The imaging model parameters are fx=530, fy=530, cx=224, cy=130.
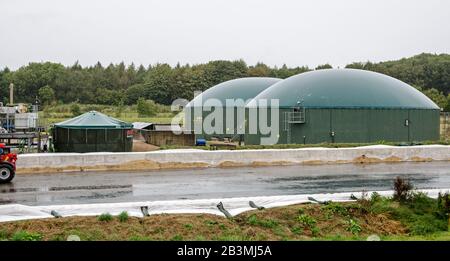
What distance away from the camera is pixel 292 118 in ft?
118

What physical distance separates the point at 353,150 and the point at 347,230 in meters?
14.2

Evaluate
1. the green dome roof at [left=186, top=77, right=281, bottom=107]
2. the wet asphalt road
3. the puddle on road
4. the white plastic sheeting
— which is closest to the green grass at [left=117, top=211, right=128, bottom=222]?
the white plastic sheeting

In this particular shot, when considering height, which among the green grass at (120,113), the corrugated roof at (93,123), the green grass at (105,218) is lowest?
the green grass at (105,218)

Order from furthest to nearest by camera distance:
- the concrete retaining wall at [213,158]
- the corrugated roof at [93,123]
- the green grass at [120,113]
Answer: the green grass at [120,113] → the corrugated roof at [93,123] → the concrete retaining wall at [213,158]

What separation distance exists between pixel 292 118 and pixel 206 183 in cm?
1832

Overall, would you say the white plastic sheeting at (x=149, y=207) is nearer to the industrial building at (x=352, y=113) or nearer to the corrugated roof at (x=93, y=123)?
the corrugated roof at (x=93, y=123)

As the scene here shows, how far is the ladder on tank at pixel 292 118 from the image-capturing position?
35.5 m

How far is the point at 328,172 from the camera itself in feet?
71.3

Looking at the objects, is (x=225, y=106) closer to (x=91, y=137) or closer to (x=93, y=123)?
(x=93, y=123)

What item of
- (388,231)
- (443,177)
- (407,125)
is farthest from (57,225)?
(407,125)

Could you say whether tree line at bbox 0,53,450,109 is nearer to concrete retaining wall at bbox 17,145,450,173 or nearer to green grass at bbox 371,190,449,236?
concrete retaining wall at bbox 17,145,450,173

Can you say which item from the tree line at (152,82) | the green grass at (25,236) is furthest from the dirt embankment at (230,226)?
the tree line at (152,82)

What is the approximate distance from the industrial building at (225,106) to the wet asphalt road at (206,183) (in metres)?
21.1
